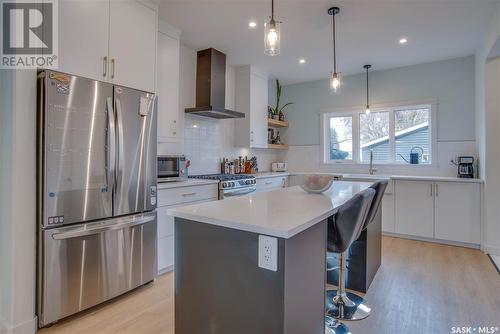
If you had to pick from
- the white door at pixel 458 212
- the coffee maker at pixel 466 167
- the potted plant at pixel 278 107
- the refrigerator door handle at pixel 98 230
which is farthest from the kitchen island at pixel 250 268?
the potted plant at pixel 278 107

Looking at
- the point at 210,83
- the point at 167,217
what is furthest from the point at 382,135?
the point at 167,217

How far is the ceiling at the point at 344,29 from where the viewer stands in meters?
2.77

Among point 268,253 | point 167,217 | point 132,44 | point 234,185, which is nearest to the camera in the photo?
point 268,253

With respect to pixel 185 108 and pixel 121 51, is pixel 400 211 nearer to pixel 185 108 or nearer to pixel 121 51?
pixel 185 108

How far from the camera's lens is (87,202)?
212 centimetres

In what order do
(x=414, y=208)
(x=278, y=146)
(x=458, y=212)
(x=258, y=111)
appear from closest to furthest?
(x=458, y=212)
(x=414, y=208)
(x=258, y=111)
(x=278, y=146)

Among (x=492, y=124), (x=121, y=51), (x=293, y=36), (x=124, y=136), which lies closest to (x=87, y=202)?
(x=124, y=136)

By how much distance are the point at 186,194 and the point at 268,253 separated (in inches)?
77.4

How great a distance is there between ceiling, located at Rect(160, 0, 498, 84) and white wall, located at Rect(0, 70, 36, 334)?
160 cm

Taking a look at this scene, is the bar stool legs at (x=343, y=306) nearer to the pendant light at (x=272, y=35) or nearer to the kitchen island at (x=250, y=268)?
the kitchen island at (x=250, y=268)

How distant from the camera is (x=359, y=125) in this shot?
508 centimetres

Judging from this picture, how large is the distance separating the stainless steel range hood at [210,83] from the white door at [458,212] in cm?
319

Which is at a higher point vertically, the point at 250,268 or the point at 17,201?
the point at 17,201

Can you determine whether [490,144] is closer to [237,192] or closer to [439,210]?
[439,210]
